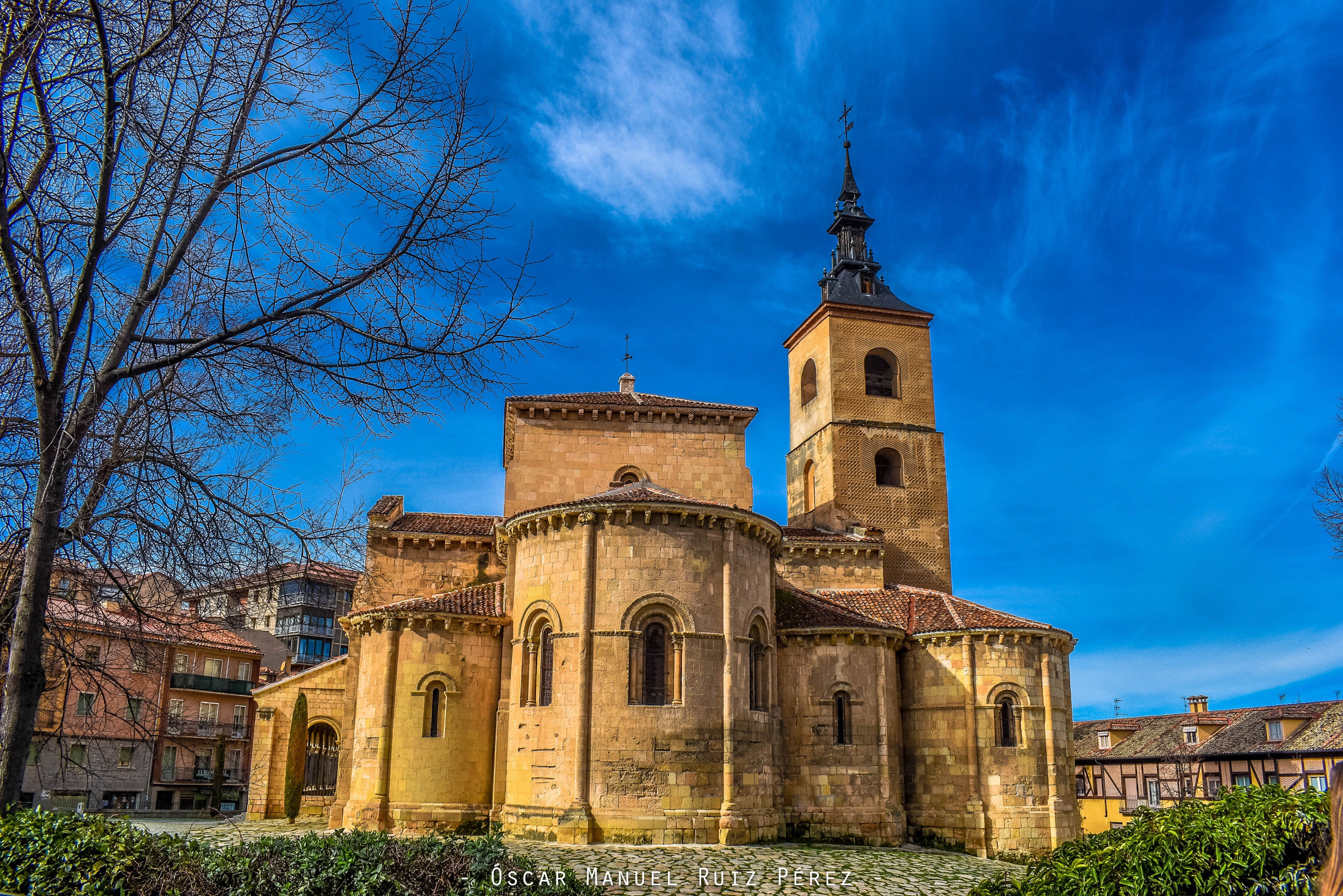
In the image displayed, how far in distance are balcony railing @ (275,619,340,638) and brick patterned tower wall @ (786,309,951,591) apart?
30367 mm

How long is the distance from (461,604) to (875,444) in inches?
651

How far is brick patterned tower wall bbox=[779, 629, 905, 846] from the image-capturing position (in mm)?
21000

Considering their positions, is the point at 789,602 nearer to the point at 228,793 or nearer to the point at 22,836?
the point at 22,836

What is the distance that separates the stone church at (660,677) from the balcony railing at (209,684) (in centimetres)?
1592

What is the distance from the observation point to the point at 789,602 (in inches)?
928

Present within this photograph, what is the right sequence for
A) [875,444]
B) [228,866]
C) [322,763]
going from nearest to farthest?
[228,866]
[322,763]
[875,444]

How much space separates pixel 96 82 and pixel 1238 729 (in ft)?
150

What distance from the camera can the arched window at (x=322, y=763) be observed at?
29234 millimetres

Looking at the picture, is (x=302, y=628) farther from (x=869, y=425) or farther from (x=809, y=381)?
(x=869, y=425)

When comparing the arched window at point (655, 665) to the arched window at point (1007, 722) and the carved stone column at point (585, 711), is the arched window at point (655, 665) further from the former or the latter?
the arched window at point (1007, 722)

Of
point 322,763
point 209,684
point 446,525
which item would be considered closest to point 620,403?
point 446,525

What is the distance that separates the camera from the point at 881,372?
35062mm

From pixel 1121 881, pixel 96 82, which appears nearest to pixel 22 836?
pixel 96 82

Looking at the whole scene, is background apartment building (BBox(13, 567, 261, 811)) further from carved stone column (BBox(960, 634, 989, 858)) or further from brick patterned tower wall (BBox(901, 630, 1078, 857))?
carved stone column (BBox(960, 634, 989, 858))
